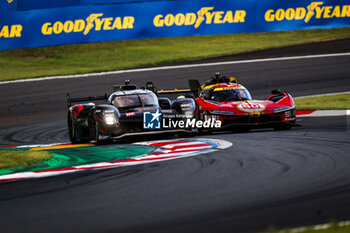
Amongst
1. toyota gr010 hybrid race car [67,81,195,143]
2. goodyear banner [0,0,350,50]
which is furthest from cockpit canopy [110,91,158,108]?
goodyear banner [0,0,350,50]

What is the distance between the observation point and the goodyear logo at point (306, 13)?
29266 millimetres

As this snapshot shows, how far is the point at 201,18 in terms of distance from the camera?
28.9m

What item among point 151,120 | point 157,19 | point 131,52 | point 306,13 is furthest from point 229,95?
point 131,52

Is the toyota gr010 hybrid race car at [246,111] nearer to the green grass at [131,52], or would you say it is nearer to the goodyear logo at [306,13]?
the green grass at [131,52]

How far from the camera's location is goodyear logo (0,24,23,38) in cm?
2631

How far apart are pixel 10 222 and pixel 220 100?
9256mm

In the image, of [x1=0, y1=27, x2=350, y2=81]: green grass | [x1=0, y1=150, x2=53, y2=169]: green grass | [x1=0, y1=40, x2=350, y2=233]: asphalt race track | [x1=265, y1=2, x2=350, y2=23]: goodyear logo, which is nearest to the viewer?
[x1=0, y1=40, x2=350, y2=233]: asphalt race track

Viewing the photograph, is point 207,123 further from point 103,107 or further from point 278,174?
point 278,174

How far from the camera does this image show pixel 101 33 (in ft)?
90.9

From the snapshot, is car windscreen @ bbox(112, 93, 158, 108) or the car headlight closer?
the car headlight

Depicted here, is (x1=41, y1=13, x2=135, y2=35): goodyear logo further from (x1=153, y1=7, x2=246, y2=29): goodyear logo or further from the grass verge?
the grass verge

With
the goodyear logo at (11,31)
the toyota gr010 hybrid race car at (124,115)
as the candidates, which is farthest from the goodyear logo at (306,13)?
the toyota gr010 hybrid race car at (124,115)

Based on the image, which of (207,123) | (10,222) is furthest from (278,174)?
(207,123)

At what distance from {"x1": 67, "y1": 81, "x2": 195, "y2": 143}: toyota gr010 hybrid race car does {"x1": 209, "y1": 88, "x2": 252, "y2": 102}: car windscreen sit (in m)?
0.81
